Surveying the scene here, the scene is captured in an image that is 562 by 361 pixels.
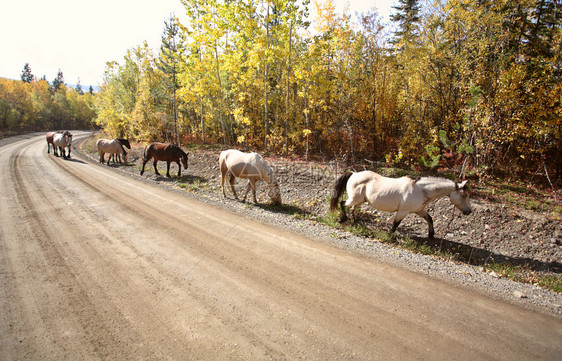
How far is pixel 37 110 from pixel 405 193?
78.0m

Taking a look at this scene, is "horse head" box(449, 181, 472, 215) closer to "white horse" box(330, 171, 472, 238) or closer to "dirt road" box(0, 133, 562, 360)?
"white horse" box(330, 171, 472, 238)

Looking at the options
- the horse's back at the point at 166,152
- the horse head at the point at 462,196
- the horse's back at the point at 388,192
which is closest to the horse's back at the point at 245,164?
the horse's back at the point at 388,192

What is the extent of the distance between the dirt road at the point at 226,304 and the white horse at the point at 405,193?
1967 millimetres

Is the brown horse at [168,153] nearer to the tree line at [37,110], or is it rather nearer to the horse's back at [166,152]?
the horse's back at [166,152]

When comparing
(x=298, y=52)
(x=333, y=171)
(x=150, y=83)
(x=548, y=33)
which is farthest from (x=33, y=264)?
(x=150, y=83)

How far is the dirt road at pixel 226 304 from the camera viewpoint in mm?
3309

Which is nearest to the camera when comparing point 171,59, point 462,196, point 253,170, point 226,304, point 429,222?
point 226,304

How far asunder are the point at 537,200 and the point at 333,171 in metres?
7.24

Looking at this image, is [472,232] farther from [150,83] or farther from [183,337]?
[150,83]

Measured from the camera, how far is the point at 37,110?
5516cm

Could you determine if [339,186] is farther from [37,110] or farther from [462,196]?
[37,110]

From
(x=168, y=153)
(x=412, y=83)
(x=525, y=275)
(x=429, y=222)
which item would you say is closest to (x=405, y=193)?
(x=429, y=222)

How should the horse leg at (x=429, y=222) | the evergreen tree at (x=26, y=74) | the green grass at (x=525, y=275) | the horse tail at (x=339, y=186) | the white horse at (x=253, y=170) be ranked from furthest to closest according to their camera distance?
1. the evergreen tree at (x=26, y=74)
2. the white horse at (x=253, y=170)
3. the horse tail at (x=339, y=186)
4. the horse leg at (x=429, y=222)
5. the green grass at (x=525, y=275)

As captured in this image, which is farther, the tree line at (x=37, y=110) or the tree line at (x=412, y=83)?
the tree line at (x=37, y=110)
